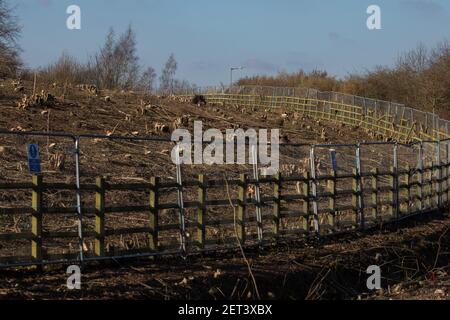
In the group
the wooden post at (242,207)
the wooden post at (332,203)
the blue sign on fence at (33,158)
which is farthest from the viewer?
the wooden post at (332,203)

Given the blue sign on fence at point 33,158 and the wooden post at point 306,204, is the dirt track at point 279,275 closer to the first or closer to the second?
the wooden post at point 306,204

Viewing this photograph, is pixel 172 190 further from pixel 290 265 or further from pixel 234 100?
pixel 234 100

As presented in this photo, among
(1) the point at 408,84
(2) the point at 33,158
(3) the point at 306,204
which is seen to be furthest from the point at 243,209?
(1) the point at 408,84

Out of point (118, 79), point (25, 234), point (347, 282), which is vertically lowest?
point (347, 282)

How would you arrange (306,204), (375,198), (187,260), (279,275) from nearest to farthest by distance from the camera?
(279,275)
(187,260)
(306,204)
(375,198)

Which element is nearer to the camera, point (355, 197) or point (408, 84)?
point (355, 197)

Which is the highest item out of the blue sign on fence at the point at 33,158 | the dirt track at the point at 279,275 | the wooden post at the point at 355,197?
the blue sign on fence at the point at 33,158

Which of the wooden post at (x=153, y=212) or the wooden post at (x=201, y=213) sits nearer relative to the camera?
the wooden post at (x=153, y=212)
